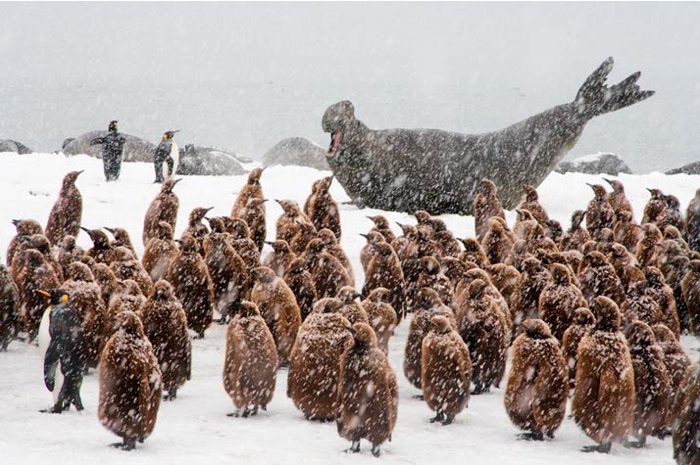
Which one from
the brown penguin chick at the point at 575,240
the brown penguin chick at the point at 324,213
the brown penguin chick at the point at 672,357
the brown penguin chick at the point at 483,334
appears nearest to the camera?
the brown penguin chick at the point at 672,357

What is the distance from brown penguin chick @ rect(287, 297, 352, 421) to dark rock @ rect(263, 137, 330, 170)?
885 inches

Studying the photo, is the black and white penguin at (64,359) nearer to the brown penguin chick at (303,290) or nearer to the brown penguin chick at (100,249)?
the brown penguin chick at (303,290)

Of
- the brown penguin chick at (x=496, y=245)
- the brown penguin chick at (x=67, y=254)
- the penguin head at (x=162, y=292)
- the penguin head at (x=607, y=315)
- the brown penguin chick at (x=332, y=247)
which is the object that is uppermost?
the brown penguin chick at (x=496, y=245)

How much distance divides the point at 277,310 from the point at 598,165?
20607 millimetres

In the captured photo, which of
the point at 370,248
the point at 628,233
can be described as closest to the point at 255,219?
the point at 370,248

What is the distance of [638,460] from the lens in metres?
5.83

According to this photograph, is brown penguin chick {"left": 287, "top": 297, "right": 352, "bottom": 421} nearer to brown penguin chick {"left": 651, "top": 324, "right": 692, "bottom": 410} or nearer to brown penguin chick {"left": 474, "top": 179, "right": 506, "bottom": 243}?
brown penguin chick {"left": 651, "top": 324, "right": 692, "bottom": 410}

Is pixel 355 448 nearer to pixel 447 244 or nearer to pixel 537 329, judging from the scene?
pixel 537 329

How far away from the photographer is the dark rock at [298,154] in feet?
95.4

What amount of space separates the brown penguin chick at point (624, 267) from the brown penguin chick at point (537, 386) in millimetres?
2594

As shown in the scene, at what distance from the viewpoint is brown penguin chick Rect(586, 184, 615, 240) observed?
11570 millimetres

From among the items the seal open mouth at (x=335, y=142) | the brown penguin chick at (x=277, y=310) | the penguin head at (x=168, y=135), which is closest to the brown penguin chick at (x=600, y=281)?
the brown penguin chick at (x=277, y=310)

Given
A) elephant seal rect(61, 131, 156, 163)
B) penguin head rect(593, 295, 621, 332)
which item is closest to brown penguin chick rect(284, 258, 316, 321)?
penguin head rect(593, 295, 621, 332)

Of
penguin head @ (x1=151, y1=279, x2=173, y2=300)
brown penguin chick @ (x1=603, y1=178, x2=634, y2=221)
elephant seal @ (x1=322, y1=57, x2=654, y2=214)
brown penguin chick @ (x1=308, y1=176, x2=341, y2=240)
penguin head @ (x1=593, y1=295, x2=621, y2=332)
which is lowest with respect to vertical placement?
penguin head @ (x1=151, y1=279, x2=173, y2=300)
